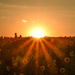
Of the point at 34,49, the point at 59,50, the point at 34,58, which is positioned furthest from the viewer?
the point at 34,49

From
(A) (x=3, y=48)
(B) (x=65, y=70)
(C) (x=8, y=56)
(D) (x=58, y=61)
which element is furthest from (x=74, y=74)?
(A) (x=3, y=48)

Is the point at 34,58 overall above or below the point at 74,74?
above

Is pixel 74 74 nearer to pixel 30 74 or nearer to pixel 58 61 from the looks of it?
pixel 58 61

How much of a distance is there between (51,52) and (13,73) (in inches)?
122

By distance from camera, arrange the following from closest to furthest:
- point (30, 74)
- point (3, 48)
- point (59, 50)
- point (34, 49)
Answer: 1. point (30, 74)
2. point (59, 50)
3. point (34, 49)
4. point (3, 48)

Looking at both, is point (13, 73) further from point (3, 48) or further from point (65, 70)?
point (3, 48)

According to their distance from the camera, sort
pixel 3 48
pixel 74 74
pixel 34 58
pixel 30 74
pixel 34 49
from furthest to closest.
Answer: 1. pixel 3 48
2. pixel 34 49
3. pixel 34 58
4. pixel 30 74
5. pixel 74 74

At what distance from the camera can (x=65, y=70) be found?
9.03 m

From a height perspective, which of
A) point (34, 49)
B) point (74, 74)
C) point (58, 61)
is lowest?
point (74, 74)

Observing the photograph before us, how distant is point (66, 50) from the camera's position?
35.3 ft

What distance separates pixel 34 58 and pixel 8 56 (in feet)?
6.80

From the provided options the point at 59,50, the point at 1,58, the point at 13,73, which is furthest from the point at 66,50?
the point at 1,58

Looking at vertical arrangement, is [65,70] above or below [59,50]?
below

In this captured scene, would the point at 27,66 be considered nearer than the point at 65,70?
No
